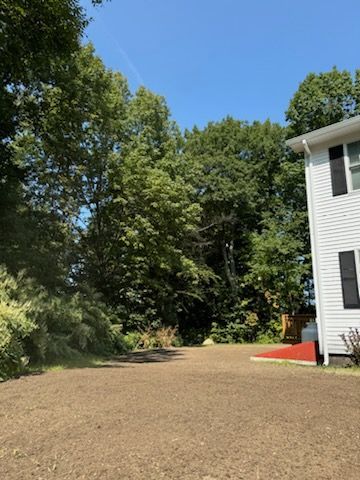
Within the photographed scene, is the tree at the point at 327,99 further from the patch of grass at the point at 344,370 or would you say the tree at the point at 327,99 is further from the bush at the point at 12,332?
the bush at the point at 12,332

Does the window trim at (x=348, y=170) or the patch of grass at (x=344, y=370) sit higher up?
the window trim at (x=348, y=170)

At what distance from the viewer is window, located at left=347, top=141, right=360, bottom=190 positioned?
9.35 m

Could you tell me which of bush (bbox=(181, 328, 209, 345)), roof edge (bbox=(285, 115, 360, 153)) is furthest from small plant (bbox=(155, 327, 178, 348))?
roof edge (bbox=(285, 115, 360, 153))

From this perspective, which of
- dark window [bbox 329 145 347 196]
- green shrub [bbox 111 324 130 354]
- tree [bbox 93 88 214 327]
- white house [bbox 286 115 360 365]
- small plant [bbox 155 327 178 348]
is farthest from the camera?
tree [bbox 93 88 214 327]

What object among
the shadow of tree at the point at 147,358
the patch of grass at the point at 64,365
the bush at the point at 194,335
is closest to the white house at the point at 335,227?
the shadow of tree at the point at 147,358

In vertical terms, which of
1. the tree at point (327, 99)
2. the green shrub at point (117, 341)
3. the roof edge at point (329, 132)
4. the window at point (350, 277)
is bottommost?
the green shrub at point (117, 341)

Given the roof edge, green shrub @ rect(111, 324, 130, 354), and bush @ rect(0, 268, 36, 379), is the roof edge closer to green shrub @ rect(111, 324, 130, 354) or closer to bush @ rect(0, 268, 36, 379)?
bush @ rect(0, 268, 36, 379)

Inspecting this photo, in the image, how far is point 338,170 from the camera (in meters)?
9.62

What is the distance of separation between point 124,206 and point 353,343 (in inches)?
463

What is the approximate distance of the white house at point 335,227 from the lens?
9.08 meters

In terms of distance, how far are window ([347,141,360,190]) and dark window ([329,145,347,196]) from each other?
0.16 meters

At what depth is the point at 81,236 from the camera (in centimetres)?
1812

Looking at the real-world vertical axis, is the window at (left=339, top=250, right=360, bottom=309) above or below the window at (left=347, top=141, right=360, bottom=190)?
below

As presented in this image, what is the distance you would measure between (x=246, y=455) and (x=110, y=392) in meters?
2.73
